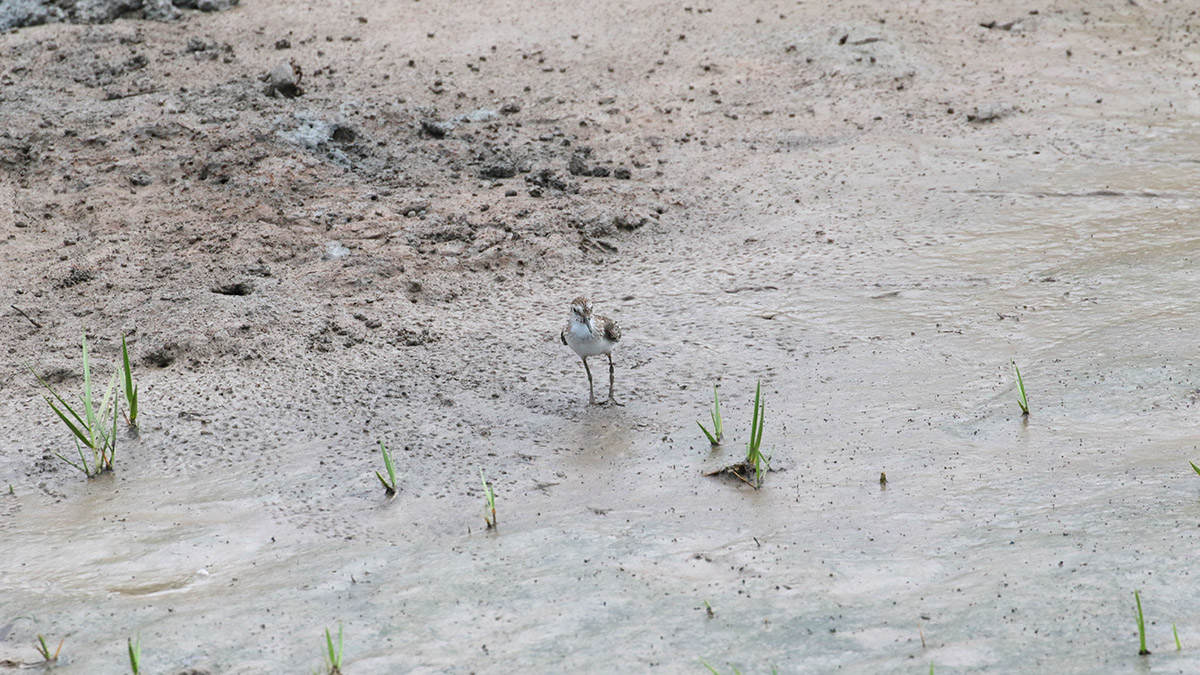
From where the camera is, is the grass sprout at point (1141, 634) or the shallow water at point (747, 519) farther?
the shallow water at point (747, 519)

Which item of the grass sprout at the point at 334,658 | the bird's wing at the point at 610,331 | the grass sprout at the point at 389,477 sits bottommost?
the grass sprout at the point at 389,477

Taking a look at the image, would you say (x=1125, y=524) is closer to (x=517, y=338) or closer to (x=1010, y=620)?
(x=1010, y=620)

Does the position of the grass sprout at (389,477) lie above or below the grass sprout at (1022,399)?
below

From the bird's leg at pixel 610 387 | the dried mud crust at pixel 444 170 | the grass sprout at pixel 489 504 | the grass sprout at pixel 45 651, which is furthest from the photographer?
the dried mud crust at pixel 444 170

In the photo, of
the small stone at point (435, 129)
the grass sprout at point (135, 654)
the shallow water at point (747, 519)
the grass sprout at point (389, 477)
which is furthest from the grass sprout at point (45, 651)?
the small stone at point (435, 129)

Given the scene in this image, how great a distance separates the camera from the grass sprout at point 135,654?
382 cm

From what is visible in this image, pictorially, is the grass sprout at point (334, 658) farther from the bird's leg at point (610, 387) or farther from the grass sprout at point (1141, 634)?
the grass sprout at point (1141, 634)

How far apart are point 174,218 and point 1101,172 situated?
6375 millimetres

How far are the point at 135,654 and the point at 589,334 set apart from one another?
267 centimetres

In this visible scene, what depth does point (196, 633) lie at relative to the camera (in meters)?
4.14

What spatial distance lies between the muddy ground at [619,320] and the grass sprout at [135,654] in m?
0.05

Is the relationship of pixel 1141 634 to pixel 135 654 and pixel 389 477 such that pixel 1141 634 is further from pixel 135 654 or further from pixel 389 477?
pixel 135 654

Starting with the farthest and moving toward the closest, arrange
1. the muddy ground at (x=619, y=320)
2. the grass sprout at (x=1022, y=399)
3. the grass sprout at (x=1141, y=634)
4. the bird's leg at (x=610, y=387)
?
the bird's leg at (x=610, y=387) < the grass sprout at (x=1022, y=399) < the muddy ground at (x=619, y=320) < the grass sprout at (x=1141, y=634)

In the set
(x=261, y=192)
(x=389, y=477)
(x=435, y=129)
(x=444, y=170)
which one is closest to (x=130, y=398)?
(x=389, y=477)
